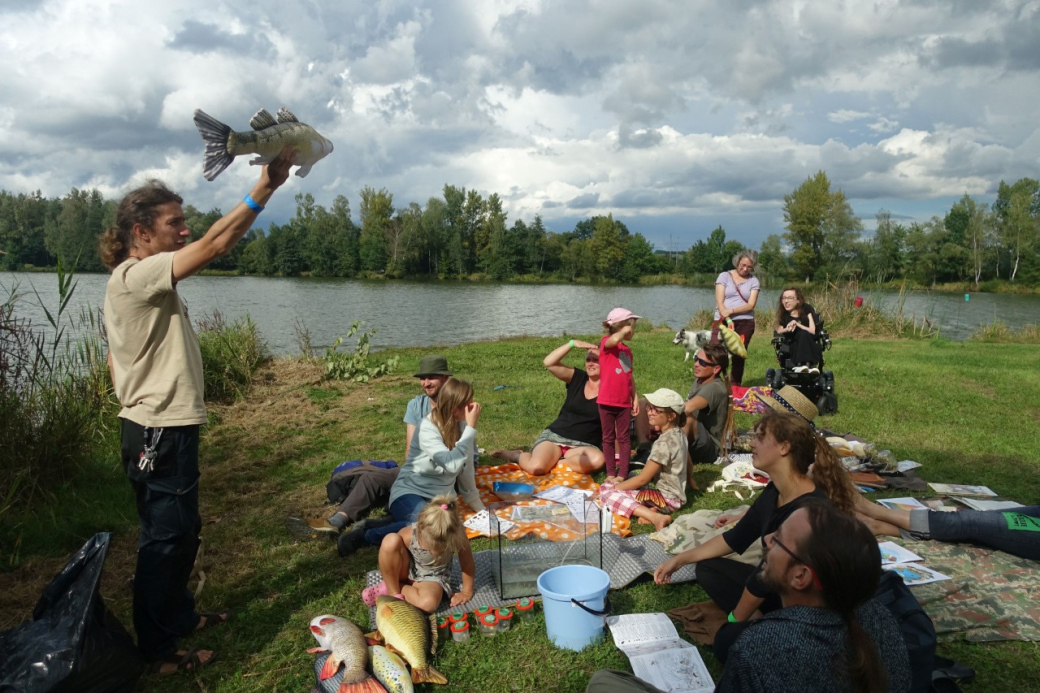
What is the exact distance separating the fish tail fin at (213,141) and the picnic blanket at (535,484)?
293 cm

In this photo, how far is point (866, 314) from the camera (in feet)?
52.4

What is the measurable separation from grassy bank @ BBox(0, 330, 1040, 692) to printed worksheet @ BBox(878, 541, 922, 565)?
0.69 m

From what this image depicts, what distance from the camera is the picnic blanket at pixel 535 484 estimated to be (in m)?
4.25

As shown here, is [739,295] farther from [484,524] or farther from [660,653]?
[660,653]

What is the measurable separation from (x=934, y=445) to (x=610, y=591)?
4.55 m

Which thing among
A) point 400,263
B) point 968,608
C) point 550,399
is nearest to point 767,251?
point 400,263

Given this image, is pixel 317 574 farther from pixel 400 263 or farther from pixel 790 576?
pixel 400 263

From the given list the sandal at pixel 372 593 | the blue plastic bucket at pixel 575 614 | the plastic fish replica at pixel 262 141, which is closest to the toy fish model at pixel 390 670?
the sandal at pixel 372 593

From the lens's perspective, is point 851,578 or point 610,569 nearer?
point 851,578

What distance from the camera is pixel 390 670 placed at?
8.58 ft

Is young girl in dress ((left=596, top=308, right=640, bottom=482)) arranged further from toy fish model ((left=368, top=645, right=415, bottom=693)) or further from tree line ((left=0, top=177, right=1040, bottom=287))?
tree line ((left=0, top=177, right=1040, bottom=287))

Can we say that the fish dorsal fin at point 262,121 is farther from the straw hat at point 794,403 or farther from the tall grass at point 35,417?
the straw hat at point 794,403

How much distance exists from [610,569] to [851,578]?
2.13 meters

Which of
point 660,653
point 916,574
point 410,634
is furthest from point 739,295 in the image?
point 410,634
